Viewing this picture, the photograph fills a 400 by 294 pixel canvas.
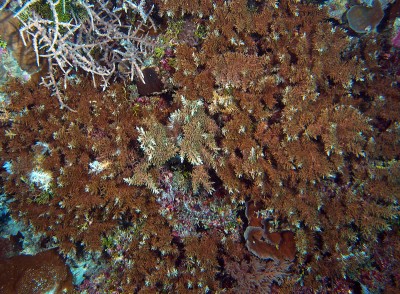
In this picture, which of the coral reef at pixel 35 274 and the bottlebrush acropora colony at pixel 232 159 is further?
the coral reef at pixel 35 274

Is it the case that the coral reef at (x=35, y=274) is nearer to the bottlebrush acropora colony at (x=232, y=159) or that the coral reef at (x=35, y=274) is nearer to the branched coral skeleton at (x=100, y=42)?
the bottlebrush acropora colony at (x=232, y=159)

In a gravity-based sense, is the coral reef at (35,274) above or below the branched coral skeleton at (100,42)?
below

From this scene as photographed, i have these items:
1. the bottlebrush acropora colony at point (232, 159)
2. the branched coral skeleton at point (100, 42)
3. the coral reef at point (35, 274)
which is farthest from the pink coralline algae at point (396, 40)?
the coral reef at point (35, 274)

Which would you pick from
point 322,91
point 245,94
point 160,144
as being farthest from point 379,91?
point 160,144

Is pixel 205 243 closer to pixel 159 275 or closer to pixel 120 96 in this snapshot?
pixel 159 275

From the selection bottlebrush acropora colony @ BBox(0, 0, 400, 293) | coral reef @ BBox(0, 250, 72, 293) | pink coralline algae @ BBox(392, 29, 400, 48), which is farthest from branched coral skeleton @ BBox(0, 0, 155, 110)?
pink coralline algae @ BBox(392, 29, 400, 48)
